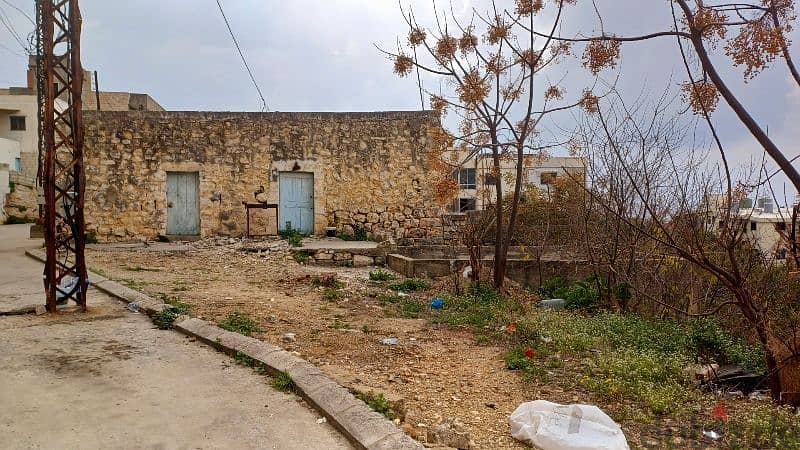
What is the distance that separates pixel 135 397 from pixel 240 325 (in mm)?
2067

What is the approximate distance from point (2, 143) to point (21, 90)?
29.0ft

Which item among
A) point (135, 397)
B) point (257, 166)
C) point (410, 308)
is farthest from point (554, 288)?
point (257, 166)

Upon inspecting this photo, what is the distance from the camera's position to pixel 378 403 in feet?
12.7

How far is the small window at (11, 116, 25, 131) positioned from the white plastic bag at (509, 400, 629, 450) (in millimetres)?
41181

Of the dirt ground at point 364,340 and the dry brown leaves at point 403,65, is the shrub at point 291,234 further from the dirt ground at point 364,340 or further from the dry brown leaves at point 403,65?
the dry brown leaves at point 403,65

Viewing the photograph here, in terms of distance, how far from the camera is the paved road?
3.43m

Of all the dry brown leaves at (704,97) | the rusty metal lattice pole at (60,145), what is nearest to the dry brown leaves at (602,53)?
the dry brown leaves at (704,97)

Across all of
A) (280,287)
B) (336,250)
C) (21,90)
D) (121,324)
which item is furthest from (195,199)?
(21,90)

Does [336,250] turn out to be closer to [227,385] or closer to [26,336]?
[26,336]

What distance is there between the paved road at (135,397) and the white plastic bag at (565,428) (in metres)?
1.09

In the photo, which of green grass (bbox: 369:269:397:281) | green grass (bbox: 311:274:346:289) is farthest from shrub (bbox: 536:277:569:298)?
green grass (bbox: 311:274:346:289)

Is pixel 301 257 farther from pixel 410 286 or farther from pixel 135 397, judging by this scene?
pixel 135 397

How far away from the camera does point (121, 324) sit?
21.2ft

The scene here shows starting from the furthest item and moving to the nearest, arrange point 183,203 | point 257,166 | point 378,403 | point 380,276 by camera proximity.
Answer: point 257,166 < point 183,203 < point 380,276 < point 378,403
